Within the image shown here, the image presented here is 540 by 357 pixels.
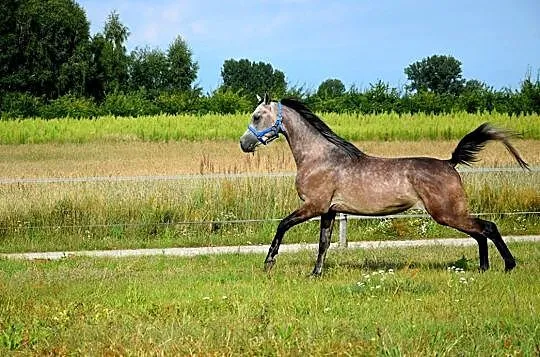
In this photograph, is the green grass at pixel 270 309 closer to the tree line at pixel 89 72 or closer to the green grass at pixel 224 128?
the green grass at pixel 224 128

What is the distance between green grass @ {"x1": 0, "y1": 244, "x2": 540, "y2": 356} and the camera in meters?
6.90

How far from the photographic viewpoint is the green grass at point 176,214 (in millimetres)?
16672

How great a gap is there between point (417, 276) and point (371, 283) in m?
1.16

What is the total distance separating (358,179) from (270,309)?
3.13m

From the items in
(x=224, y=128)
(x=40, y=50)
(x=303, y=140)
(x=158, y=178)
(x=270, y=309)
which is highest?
(x=40, y=50)

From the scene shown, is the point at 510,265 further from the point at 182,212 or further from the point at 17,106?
the point at 17,106

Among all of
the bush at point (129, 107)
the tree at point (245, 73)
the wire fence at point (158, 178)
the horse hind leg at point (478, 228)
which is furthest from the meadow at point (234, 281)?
the tree at point (245, 73)

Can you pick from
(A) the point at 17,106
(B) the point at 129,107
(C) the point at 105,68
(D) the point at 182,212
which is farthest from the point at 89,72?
(D) the point at 182,212

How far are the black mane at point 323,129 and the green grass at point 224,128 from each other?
83.2ft

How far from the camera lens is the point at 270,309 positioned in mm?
8555

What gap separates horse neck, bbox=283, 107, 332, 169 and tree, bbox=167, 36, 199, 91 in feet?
250

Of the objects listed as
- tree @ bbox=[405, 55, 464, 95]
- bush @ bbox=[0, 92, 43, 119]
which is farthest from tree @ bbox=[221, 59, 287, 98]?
bush @ bbox=[0, 92, 43, 119]

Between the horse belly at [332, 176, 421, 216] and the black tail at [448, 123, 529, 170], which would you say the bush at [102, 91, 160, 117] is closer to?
the horse belly at [332, 176, 421, 216]

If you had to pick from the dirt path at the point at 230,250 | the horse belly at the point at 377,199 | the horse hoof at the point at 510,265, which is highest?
the horse belly at the point at 377,199
